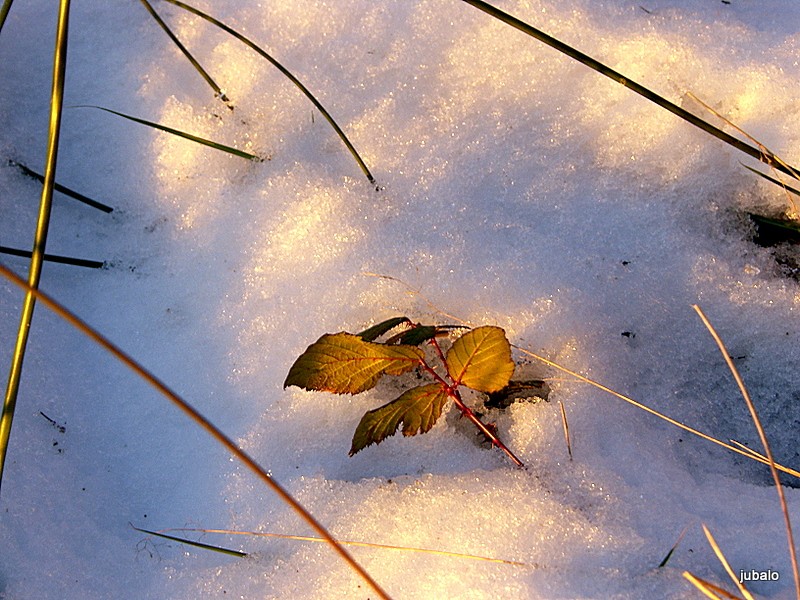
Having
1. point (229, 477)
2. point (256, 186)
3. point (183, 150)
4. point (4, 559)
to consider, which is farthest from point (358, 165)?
point (4, 559)

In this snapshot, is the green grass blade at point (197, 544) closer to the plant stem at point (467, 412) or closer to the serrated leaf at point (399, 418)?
the serrated leaf at point (399, 418)

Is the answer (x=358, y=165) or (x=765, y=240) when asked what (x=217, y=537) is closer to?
(x=358, y=165)

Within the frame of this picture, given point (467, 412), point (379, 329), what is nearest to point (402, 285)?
point (379, 329)

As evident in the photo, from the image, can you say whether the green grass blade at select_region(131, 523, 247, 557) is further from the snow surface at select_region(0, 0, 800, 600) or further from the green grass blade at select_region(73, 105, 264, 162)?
the green grass blade at select_region(73, 105, 264, 162)

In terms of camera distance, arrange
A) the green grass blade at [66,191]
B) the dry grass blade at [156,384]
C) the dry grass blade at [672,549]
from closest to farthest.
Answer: the dry grass blade at [156,384]
the dry grass blade at [672,549]
the green grass blade at [66,191]

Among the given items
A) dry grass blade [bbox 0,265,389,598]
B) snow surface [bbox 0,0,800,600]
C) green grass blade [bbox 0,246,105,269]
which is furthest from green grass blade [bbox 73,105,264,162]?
dry grass blade [bbox 0,265,389,598]

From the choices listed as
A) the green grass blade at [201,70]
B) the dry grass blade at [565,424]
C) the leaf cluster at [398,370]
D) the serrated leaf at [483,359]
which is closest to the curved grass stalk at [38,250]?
the leaf cluster at [398,370]
